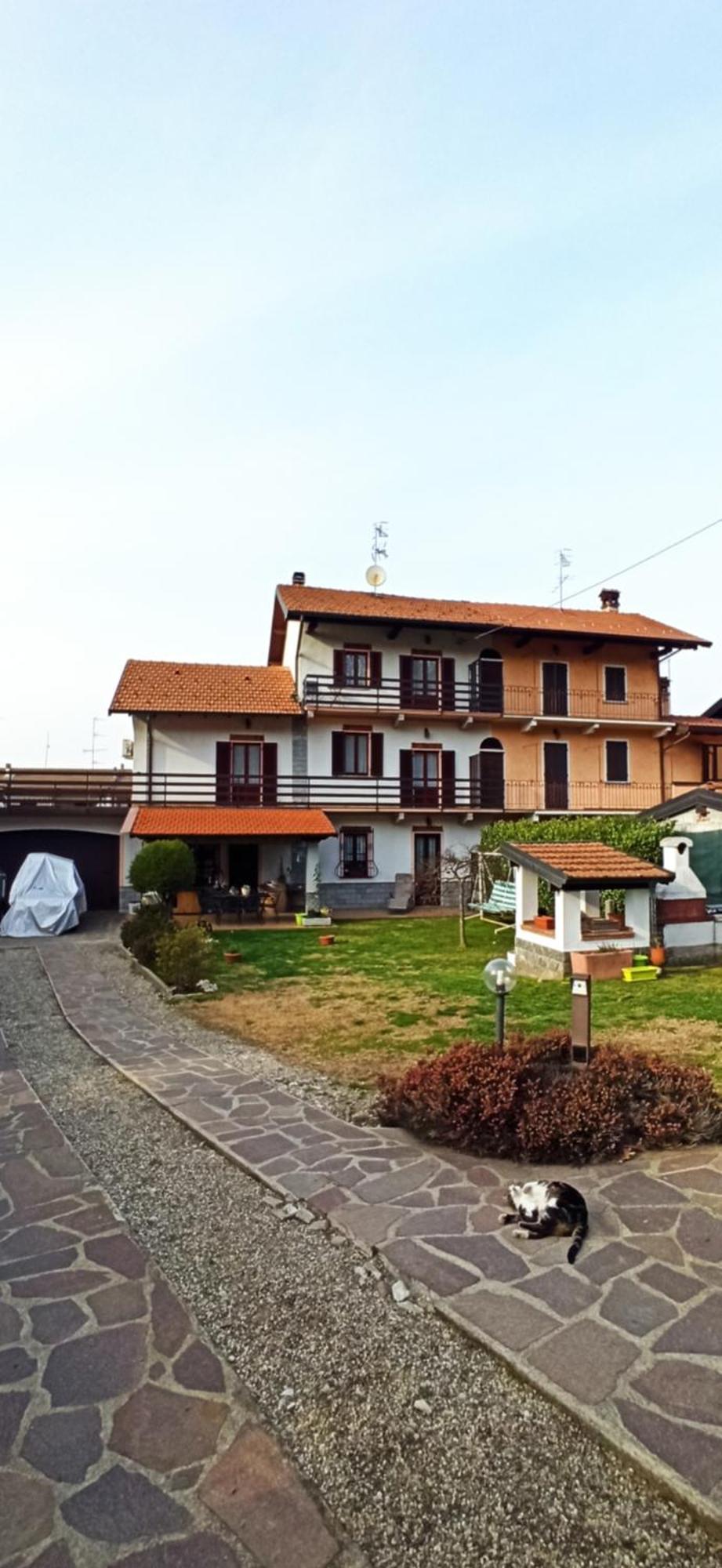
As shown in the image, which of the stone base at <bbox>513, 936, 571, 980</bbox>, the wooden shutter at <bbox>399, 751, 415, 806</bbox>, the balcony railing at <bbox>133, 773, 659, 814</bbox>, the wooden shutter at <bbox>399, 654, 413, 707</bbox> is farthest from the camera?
the wooden shutter at <bbox>399, 654, 413, 707</bbox>

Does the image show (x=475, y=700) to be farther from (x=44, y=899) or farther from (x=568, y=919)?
(x=44, y=899)

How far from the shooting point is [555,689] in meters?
25.6

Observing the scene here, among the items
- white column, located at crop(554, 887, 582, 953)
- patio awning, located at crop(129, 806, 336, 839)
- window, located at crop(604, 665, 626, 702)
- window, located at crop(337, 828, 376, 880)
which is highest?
window, located at crop(604, 665, 626, 702)

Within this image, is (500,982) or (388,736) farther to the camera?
(388,736)

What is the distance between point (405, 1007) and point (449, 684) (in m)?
15.9

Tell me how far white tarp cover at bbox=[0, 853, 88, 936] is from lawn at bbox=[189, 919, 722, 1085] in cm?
584

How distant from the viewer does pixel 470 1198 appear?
14.7ft

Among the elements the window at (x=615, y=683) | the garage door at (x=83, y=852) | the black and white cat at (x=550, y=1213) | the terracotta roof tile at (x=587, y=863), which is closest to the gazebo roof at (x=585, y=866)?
the terracotta roof tile at (x=587, y=863)

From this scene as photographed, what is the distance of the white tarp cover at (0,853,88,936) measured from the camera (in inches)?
725

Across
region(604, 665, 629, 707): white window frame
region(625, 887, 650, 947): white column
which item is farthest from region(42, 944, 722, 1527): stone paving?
region(604, 665, 629, 707): white window frame

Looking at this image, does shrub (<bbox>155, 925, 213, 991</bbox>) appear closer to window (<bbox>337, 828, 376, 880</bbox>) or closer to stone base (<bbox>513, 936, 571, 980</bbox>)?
stone base (<bbox>513, 936, 571, 980</bbox>)

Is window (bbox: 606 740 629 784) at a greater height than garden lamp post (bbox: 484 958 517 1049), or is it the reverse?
window (bbox: 606 740 629 784)

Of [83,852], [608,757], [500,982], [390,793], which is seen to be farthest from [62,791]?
[500,982]

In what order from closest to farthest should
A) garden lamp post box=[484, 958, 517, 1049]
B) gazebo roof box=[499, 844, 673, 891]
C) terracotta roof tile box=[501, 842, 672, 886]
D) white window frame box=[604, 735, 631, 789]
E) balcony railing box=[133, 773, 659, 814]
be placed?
garden lamp post box=[484, 958, 517, 1049] < gazebo roof box=[499, 844, 673, 891] < terracotta roof tile box=[501, 842, 672, 886] < balcony railing box=[133, 773, 659, 814] < white window frame box=[604, 735, 631, 789]
